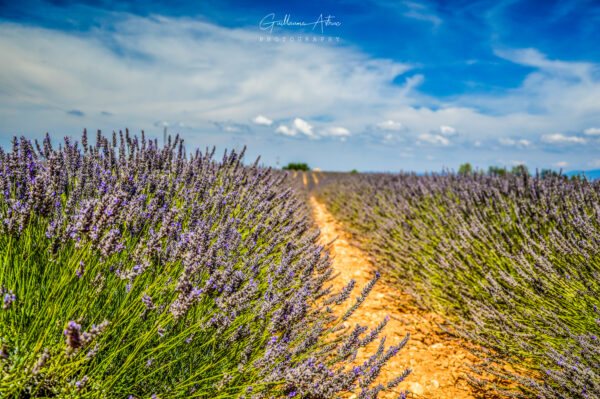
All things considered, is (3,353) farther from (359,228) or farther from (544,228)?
(359,228)

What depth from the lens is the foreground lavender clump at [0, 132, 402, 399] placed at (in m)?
1.11

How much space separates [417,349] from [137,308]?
2.34m

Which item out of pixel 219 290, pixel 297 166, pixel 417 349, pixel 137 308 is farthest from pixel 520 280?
pixel 297 166

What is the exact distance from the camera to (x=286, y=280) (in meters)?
1.63

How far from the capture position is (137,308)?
4.34ft

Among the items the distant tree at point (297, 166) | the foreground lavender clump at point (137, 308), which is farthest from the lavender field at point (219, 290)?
the distant tree at point (297, 166)

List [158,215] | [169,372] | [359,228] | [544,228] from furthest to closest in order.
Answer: [359,228] < [544,228] < [158,215] < [169,372]

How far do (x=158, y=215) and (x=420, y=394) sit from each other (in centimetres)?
205

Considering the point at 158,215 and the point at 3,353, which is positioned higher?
the point at 158,215

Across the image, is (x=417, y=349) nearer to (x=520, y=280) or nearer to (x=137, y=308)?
(x=520, y=280)

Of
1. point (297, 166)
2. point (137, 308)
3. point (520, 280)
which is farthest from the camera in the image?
point (297, 166)

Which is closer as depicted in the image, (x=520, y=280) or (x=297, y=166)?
(x=520, y=280)

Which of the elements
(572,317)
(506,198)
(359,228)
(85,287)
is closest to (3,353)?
(85,287)

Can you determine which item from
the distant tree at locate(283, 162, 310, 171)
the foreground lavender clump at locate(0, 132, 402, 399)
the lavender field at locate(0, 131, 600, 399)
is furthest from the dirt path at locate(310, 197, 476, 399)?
the distant tree at locate(283, 162, 310, 171)
